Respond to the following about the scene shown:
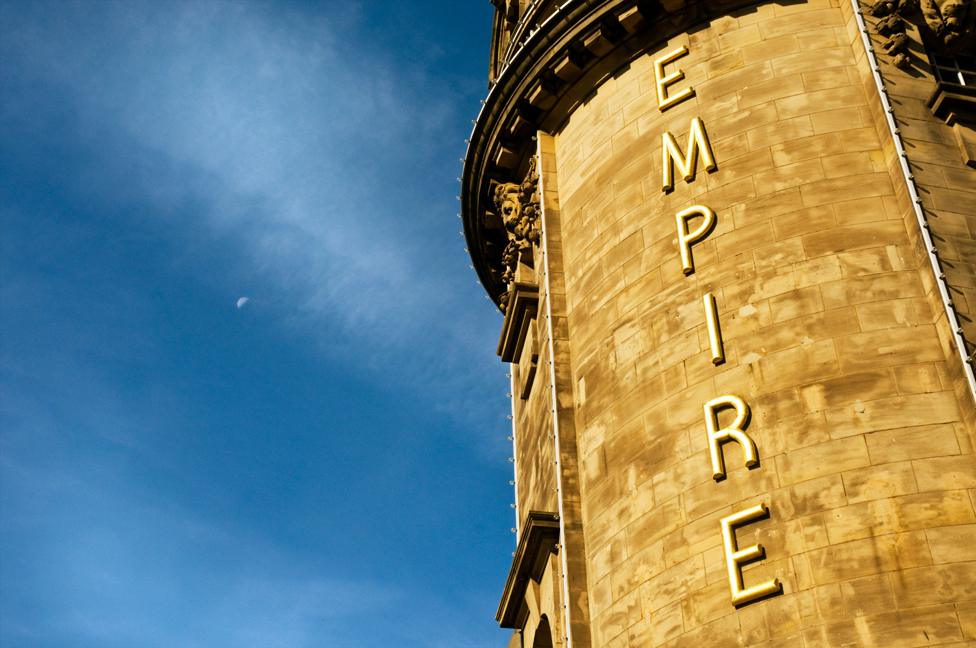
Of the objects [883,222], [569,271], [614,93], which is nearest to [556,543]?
[569,271]

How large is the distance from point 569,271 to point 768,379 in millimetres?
7604

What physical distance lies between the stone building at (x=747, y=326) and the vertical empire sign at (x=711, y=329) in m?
0.05

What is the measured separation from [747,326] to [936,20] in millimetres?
9581

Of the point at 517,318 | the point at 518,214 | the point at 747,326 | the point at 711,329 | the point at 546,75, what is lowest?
the point at 747,326

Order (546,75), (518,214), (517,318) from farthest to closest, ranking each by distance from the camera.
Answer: (518,214), (517,318), (546,75)

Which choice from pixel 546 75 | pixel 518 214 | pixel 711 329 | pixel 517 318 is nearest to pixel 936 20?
pixel 546 75

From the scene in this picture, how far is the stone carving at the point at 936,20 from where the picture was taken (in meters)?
28.0

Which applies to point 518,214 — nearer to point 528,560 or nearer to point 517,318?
point 517,318

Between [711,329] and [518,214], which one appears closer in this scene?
[711,329]

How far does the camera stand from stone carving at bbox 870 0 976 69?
91.7 ft

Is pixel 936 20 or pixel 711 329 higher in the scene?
pixel 936 20

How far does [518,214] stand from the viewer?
112ft

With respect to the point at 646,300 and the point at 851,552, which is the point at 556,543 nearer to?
the point at 646,300

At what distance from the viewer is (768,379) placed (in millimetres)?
23062
